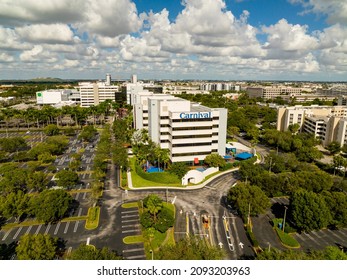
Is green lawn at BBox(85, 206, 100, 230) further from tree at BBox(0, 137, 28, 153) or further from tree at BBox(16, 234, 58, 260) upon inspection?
tree at BBox(0, 137, 28, 153)

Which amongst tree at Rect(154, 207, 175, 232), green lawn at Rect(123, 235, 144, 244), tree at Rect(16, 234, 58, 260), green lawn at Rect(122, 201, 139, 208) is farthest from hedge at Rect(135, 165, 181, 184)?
tree at Rect(16, 234, 58, 260)

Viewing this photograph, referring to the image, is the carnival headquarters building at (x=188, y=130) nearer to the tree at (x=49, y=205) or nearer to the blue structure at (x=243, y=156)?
the blue structure at (x=243, y=156)

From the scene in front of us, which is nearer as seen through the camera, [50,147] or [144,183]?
[144,183]

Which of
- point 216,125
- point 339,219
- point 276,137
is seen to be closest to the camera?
point 339,219

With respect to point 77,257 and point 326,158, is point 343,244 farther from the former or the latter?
point 326,158

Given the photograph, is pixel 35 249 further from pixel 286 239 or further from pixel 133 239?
pixel 286 239

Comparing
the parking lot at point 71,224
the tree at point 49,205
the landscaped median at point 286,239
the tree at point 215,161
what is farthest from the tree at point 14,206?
the tree at point 215,161

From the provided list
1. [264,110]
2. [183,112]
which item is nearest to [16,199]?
[183,112]
